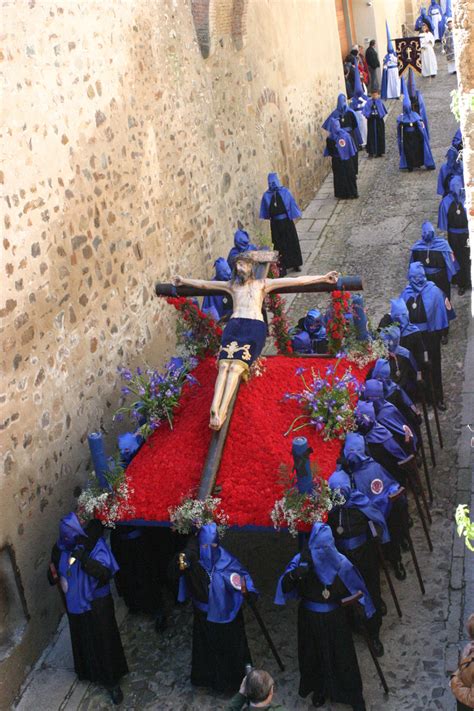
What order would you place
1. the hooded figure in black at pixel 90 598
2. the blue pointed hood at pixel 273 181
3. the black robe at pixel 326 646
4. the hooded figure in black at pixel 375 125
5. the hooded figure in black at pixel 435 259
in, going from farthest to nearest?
the hooded figure in black at pixel 375 125 → the blue pointed hood at pixel 273 181 → the hooded figure in black at pixel 435 259 → the hooded figure in black at pixel 90 598 → the black robe at pixel 326 646

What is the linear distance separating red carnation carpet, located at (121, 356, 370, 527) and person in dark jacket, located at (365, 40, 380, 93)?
17.2 meters

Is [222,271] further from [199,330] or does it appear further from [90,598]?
[90,598]

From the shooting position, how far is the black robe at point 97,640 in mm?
6902

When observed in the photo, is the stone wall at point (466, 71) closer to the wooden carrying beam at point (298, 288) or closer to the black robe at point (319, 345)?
the wooden carrying beam at point (298, 288)

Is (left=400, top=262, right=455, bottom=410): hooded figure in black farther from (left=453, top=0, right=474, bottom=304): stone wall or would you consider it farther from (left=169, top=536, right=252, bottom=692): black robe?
(left=453, top=0, right=474, bottom=304): stone wall

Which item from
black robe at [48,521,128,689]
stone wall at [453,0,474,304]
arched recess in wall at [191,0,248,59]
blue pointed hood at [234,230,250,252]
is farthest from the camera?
arched recess in wall at [191,0,248,59]

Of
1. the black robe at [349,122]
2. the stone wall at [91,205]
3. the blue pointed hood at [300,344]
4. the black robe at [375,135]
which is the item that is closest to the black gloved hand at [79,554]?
the stone wall at [91,205]

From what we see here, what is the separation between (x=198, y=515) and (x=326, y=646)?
1.21 metres

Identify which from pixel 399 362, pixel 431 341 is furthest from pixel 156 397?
pixel 431 341

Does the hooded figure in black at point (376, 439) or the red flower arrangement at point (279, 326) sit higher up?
the red flower arrangement at point (279, 326)

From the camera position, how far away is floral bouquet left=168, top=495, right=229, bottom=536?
6851 mm

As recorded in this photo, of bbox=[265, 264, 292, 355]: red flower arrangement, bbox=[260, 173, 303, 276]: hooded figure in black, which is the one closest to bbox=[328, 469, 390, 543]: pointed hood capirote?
bbox=[265, 264, 292, 355]: red flower arrangement

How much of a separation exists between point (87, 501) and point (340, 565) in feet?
6.49

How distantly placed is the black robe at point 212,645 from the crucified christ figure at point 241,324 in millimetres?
1195
